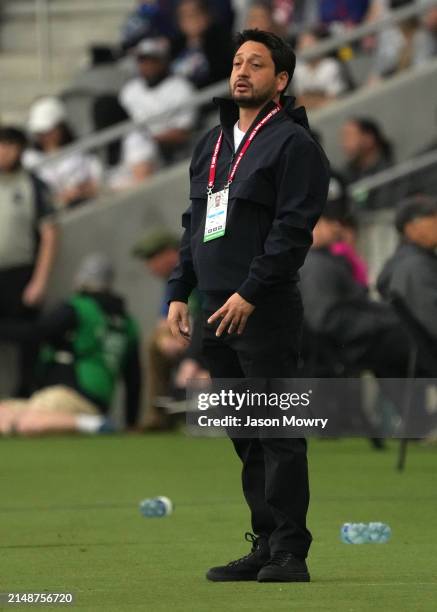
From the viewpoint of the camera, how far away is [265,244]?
20.6 ft

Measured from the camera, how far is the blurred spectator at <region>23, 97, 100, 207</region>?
55.0ft

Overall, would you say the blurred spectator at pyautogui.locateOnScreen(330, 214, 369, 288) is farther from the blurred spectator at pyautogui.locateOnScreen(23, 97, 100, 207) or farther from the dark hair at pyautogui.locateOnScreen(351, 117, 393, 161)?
the blurred spectator at pyautogui.locateOnScreen(23, 97, 100, 207)

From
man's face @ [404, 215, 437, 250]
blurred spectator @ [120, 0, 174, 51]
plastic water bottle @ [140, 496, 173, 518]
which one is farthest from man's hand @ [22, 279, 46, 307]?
plastic water bottle @ [140, 496, 173, 518]

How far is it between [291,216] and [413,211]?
553cm

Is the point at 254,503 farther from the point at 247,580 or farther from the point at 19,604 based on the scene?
the point at 19,604

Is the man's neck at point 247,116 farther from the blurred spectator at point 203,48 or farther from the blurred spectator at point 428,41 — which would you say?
the blurred spectator at point 203,48

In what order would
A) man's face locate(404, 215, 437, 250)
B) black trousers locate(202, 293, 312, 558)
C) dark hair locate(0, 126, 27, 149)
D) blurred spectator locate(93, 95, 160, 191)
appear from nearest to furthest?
black trousers locate(202, 293, 312, 558) < man's face locate(404, 215, 437, 250) < dark hair locate(0, 126, 27, 149) < blurred spectator locate(93, 95, 160, 191)

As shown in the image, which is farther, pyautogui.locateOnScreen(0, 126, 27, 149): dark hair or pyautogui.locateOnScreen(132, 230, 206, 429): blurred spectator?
pyautogui.locateOnScreen(132, 230, 206, 429): blurred spectator

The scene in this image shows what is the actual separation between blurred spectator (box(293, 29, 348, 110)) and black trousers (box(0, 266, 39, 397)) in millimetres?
2880

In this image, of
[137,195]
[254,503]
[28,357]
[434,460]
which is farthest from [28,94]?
[254,503]

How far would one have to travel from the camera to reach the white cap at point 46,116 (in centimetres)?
1734

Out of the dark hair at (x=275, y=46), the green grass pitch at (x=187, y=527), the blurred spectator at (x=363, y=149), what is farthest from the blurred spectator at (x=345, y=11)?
the dark hair at (x=275, y=46)

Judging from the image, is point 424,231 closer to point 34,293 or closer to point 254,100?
point 34,293

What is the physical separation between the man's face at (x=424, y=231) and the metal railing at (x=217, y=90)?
4.19 m
